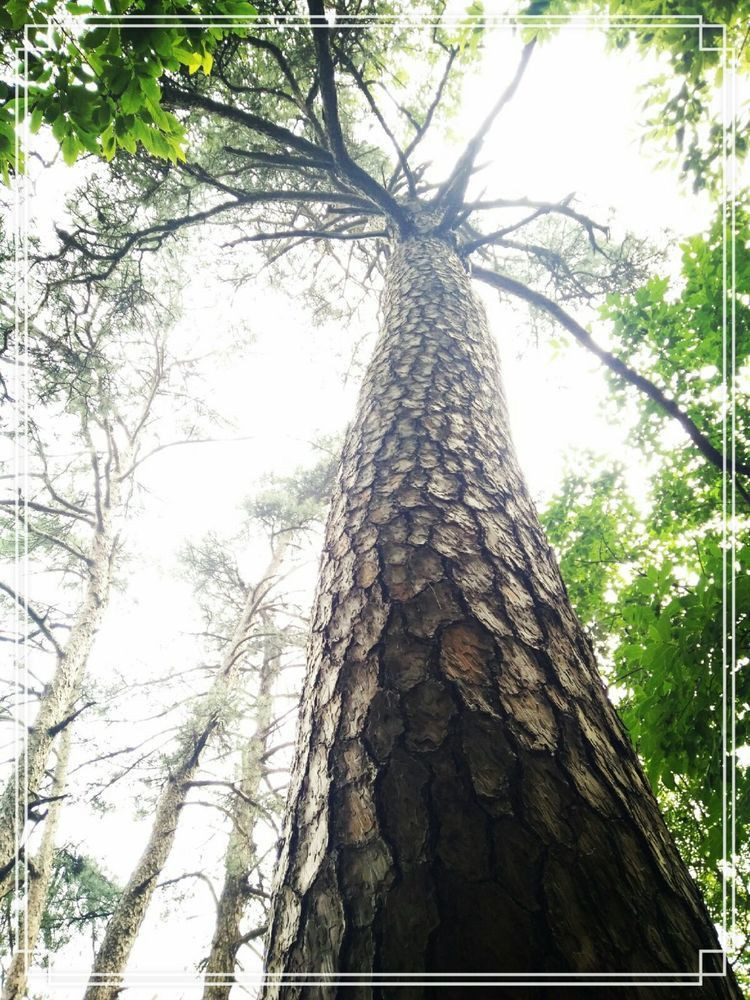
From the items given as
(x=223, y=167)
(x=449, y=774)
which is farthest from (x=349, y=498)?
(x=223, y=167)

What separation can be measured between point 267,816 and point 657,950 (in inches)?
291

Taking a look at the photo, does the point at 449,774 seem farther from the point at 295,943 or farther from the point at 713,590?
the point at 713,590

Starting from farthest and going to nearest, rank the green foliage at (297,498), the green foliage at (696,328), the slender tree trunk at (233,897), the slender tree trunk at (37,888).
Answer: the green foliage at (297,498) < the slender tree trunk at (233,897) < the slender tree trunk at (37,888) < the green foliage at (696,328)

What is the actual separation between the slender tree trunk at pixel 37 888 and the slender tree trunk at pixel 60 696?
1.22ft

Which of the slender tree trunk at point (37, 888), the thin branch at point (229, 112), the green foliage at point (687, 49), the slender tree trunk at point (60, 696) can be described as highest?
the thin branch at point (229, 112)

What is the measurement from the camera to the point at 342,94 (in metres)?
5.90

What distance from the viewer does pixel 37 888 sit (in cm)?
599

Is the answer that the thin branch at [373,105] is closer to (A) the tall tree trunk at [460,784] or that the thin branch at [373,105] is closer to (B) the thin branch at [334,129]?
(B) the thin branch at [334,129]

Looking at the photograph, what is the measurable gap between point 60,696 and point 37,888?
7.86ft

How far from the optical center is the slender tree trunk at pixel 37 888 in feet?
15.5

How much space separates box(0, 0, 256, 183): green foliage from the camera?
191 centimetres

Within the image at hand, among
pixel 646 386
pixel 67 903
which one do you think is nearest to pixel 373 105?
pixel 646 386

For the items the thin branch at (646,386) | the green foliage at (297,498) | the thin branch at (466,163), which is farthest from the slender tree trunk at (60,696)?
the thin branch at (466,163)

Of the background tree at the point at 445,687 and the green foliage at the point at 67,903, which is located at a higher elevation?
the background tree at the point at 445,687
